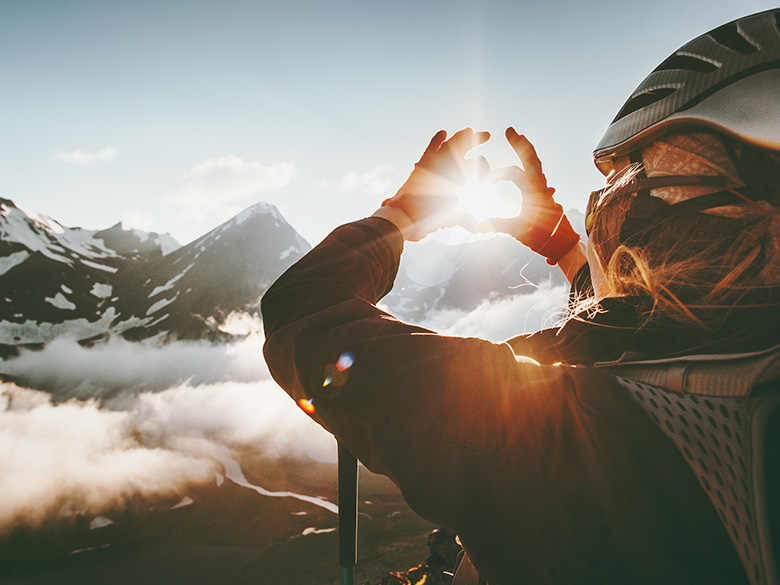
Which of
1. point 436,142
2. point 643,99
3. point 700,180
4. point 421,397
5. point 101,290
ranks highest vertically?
point 101,290

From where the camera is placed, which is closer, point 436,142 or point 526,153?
point 436,142

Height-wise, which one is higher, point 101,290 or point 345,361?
point 101,290

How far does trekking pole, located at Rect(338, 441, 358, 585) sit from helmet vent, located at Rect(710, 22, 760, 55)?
8.27 feet

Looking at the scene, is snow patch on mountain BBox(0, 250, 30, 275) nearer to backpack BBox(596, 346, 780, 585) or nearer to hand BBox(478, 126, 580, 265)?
hand BBox(478, 126, 580, 265)

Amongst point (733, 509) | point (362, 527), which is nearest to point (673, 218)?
point (733, 509)

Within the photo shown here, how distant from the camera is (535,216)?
2.24m

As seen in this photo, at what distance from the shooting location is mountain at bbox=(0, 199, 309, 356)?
78.3 meters

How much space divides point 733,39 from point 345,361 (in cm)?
217

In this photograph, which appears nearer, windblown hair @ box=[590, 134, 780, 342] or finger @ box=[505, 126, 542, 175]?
windblown hair @ box=[590, 134, 780, 342]

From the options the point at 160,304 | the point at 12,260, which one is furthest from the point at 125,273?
the point at 12,260

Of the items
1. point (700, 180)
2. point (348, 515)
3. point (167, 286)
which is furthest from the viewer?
point (167, 286)

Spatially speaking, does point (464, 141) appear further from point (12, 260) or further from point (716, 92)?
point (12, 260)

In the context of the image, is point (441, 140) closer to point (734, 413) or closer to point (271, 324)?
point (271, 324)

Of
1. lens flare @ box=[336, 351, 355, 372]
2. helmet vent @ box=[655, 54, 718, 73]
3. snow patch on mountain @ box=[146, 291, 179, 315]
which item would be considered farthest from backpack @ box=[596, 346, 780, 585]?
snow patch on mountain @ box=[146, 291, 179, 315]
